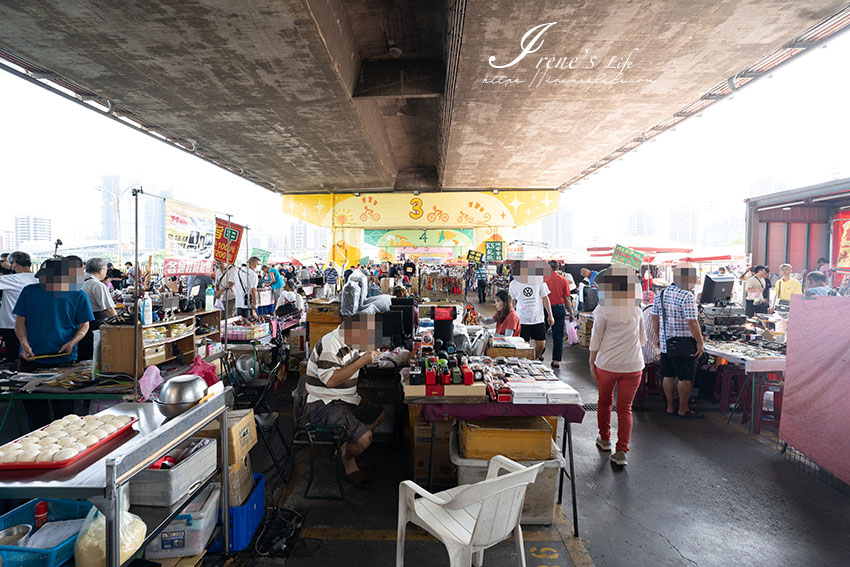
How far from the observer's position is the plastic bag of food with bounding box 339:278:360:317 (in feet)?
21.0

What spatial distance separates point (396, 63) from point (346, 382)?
24.8ft

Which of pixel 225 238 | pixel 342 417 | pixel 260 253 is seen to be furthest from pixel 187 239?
pixel 260 253

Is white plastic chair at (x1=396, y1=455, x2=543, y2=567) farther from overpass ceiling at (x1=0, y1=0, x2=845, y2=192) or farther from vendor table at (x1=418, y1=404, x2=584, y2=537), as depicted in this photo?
overpass ceiling at (x1=0, y1=0, x2=845, y2=192)

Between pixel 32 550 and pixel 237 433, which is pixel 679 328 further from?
pixel 32 550

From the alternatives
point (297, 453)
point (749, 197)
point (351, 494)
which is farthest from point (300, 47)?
point (749, 197)

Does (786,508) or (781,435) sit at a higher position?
(781,435)

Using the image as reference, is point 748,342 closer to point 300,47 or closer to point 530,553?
point 530,553

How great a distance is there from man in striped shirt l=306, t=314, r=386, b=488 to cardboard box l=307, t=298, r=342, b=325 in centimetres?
262

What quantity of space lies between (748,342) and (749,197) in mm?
6390

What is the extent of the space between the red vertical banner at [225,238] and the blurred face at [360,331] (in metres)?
2.77

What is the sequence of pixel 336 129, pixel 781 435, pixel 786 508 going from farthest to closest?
pixel 336 129 → pixel 781 435 → pixel 786 508

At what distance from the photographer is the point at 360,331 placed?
136 inches

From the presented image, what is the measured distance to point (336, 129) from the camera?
1103 centimetres

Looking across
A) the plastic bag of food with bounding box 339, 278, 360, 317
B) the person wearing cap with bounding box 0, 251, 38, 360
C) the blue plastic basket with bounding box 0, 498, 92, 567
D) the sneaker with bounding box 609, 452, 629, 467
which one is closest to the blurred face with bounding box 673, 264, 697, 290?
the sneaker with bounding box 609, 452, 629, 467
